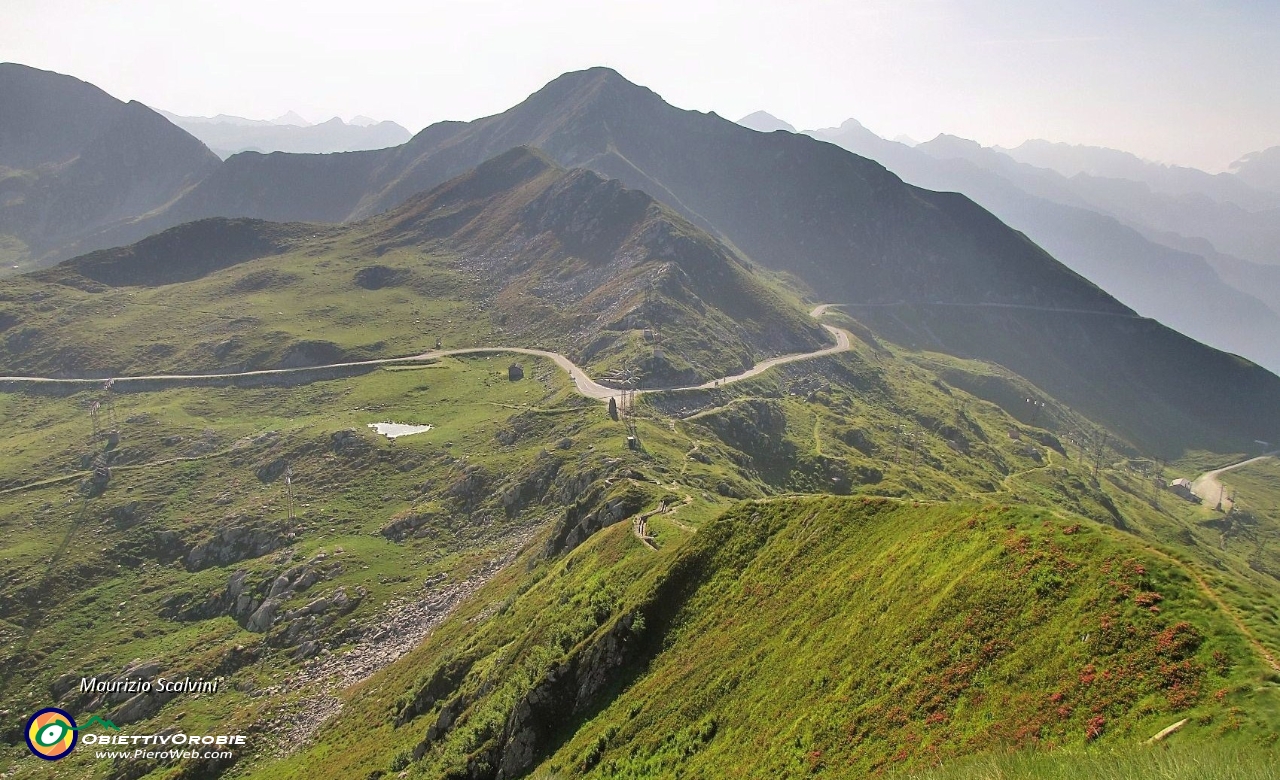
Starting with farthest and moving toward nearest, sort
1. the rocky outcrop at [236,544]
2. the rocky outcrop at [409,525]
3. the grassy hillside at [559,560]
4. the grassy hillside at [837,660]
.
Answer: the rocky outcrop at [409,525] < the rocky outcrop at [236,544] < the grassy hillside at [559,560] < the grassy hillside at [837,660]

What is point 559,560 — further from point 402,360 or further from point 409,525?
point 402,360

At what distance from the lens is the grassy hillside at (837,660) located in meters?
20.5

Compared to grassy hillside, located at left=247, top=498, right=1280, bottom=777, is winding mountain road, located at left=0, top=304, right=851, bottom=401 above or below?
below

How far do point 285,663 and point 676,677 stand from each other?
5629cm

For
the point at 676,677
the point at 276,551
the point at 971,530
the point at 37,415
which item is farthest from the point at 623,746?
the point at 37,415

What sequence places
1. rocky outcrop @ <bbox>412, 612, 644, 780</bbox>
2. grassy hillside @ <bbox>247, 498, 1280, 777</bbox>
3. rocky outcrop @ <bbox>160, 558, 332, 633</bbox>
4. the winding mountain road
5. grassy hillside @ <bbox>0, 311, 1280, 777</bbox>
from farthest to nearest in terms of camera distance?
the winding mountain road, rocky outcrop @ <bbox>160, 558, 332, 633</bbox>, rocky outcrop @ <bbox>412, 612, 644, 780</bbox>, grassy hillside @ <bbox>0, 311, 1280, 777</bbox>, grassy hillside @ <bbox>247, 498, 1280, 777</bbox>

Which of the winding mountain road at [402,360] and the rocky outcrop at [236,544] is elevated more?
the winding mountain road at [402,360]

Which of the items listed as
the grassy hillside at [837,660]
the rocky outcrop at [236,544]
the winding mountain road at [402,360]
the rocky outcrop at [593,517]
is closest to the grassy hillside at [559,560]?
the grassy hillside at [837,660]

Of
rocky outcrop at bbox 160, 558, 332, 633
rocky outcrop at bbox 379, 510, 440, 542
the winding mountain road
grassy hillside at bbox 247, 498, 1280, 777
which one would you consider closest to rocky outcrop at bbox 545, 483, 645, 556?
grassy hillside at bbox 247, 498, 1280, 777

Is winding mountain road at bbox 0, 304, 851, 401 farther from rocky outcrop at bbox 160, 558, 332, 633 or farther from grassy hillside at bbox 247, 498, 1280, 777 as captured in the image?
grassy hillside at bbox 247, 498, 1280, 777

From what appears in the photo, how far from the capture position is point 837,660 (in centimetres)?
2873

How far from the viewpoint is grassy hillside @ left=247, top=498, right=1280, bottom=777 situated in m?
20.5

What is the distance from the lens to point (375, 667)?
66688mm

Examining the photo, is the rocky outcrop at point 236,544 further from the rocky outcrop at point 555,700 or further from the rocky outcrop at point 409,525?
the rocky outcrop at point 555,700
